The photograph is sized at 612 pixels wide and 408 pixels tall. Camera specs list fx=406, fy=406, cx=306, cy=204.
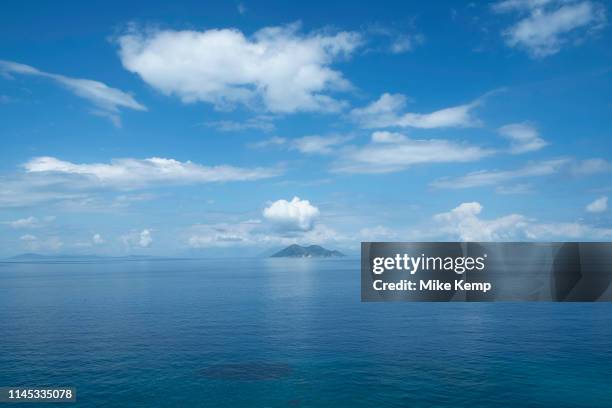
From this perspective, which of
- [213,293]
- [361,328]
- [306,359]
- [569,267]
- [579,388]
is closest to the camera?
[569,267]

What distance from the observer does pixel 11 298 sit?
15262 centimetres

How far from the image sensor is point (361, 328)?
3688 inches

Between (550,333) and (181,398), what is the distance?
78.0 m

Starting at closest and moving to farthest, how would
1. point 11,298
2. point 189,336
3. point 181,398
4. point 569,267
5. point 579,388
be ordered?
1. point 569,267
2. point 181,398
3. point 579,388
4. point 189,336
5. point 11,298

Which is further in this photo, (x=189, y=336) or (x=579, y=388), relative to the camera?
(x=189, y=336)

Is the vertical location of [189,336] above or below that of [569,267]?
below

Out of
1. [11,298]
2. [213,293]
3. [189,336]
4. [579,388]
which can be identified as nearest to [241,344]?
[189,336]

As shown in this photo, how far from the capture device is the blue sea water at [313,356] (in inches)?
2071

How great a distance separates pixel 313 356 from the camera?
7006cm

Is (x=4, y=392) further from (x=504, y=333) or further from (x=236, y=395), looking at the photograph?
(x=504, y=333)

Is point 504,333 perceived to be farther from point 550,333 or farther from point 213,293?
point 213,293

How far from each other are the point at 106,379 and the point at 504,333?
77.7 metres

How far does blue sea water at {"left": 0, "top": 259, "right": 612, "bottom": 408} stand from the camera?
52.6 m

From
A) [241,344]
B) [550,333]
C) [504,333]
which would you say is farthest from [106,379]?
[550,333]
